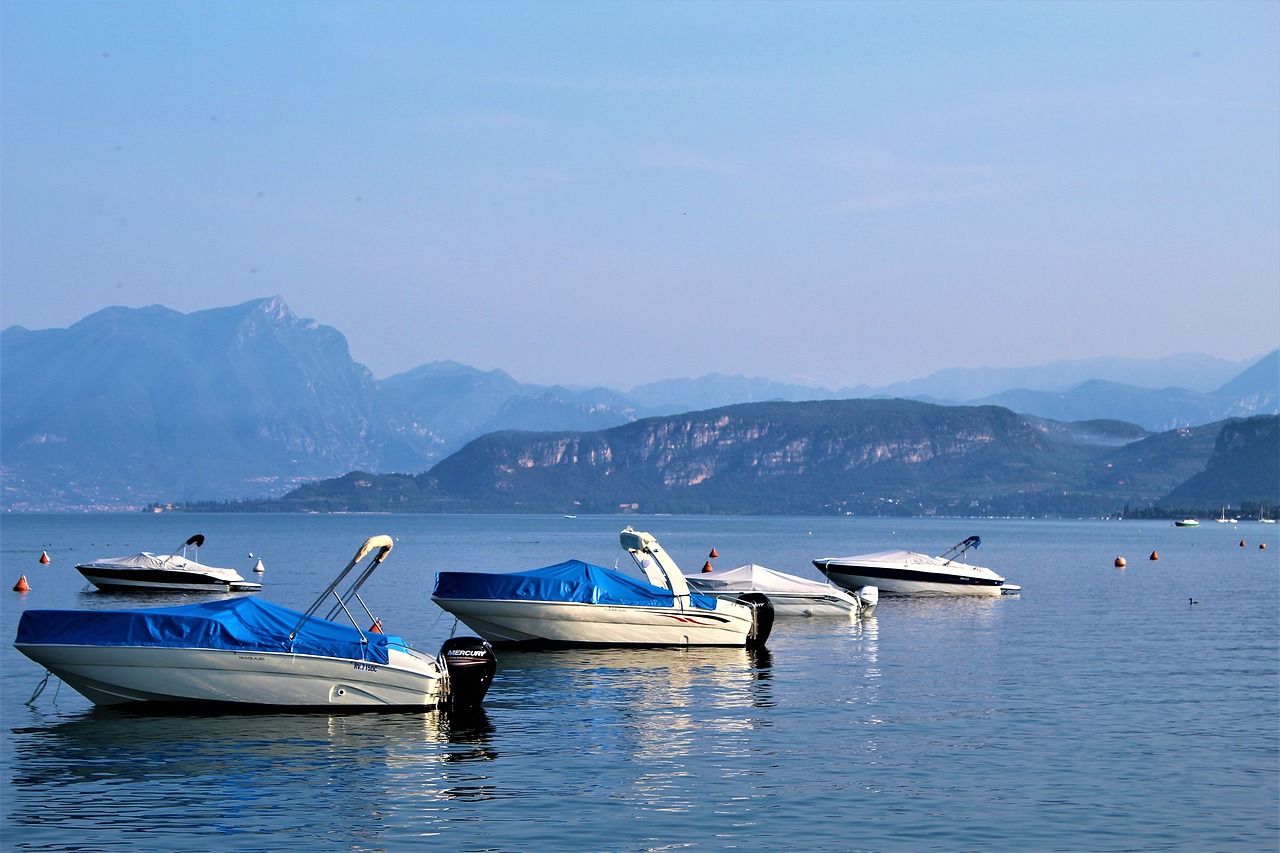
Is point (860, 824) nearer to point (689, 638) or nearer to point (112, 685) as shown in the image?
point (112, 685)

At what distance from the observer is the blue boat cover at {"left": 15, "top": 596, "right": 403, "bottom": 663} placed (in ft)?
111

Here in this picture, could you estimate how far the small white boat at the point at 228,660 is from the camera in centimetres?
3388

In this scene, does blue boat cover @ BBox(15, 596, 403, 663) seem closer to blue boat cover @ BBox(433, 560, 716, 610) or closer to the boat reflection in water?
the boat reflection in water

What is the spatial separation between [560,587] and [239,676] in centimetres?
1734

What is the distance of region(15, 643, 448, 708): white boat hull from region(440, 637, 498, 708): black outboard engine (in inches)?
21.3

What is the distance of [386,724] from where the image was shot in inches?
1315

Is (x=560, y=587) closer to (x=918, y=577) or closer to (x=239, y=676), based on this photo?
(x=239, y=676)

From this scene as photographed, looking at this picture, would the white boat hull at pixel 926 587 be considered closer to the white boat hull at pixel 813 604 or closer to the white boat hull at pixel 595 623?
the white boat hull at pixel 813 604

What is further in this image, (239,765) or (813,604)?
(813,604)

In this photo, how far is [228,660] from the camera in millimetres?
33844

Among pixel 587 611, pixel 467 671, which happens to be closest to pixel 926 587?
pixel 587 611

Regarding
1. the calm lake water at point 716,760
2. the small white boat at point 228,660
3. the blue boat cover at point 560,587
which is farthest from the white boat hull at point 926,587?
the small white boat at point 228,660

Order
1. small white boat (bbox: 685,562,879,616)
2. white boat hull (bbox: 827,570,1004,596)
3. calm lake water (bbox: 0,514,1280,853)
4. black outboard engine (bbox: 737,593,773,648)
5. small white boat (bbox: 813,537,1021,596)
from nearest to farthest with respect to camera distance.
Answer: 1. calm lake water (bbox: 0,514,1280,853)
2. black outboard engine (bbox: 737,593,773,648)
3. small white boat (bbox: 685,562,879,616)
4. small white boat (bbox: 813,537,1021,596)
5. white boat hull (bbox: 827,570,1004,596)

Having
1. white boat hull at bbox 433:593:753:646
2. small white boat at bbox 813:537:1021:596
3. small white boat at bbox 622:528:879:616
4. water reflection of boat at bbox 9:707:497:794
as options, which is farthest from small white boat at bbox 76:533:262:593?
water reflection of boat at bbox 9:707:497:794
